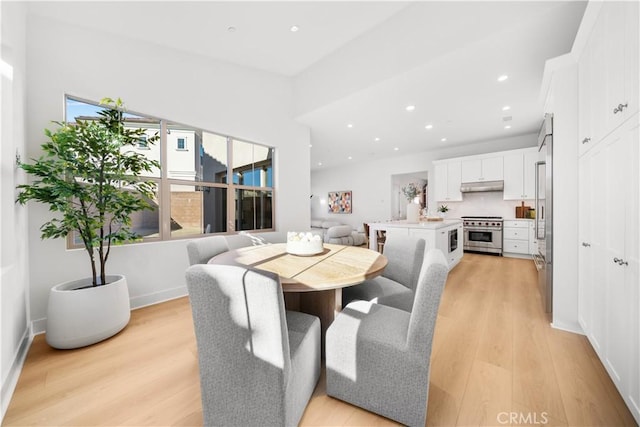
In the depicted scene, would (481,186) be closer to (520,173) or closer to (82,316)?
(520,173)

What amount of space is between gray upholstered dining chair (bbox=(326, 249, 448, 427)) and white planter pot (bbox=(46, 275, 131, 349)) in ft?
6.47

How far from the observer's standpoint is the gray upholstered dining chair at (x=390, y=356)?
3.59 feet

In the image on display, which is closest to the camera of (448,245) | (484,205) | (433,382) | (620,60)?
(620,60)

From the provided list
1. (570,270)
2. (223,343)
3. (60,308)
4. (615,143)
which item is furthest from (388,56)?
(60,308)

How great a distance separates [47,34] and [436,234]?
16.6 feet

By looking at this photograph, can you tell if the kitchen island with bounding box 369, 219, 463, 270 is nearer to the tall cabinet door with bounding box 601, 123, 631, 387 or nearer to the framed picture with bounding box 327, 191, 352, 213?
the tall cabinet door with bounding box 601, 123, 631, 387

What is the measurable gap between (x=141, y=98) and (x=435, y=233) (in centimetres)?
430

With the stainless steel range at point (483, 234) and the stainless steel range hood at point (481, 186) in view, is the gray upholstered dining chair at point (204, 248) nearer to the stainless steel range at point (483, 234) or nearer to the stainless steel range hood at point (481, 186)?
the stainless steel range at point (483, 234)

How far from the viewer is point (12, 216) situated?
1.65 m

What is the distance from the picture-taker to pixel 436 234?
359cm

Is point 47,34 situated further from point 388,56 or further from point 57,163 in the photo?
point 388,56

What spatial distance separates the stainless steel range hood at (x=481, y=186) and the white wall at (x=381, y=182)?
38 centimetres

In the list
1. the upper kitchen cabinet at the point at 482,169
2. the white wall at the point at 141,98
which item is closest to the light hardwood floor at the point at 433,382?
the white wall at the point at 141,98

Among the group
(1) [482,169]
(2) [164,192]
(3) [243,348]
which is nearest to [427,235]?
Result: (3) [243,348]
